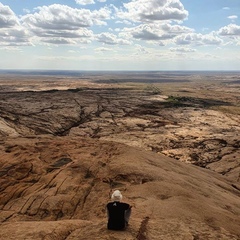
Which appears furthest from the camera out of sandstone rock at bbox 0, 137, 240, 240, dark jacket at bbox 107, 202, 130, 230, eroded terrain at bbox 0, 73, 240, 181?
eroded terrain at bbox 0, 73, 240, 181

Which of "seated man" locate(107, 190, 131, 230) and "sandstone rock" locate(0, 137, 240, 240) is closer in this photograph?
"seated man" locate(107, 190, 131, 230)

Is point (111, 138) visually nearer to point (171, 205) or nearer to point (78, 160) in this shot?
point (78, 160)

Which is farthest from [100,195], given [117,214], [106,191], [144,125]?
[144,125]

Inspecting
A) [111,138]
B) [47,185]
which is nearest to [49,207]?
[47,185]

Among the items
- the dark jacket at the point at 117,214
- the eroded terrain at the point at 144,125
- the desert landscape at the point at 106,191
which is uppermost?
the dark jacket at the point at 117,214

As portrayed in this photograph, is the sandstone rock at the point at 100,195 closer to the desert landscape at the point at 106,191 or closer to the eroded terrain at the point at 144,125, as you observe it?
the desert landscape at the point at 106,191

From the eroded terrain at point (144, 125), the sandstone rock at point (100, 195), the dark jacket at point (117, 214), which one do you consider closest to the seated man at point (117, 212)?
the dark jacket at point (117, 214)

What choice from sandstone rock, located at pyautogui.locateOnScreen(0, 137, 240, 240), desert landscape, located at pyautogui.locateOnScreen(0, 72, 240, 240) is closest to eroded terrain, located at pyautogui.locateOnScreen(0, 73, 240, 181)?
desert landscape, located at pyautogui.locateOnScreen(0, 72, 240, 240)

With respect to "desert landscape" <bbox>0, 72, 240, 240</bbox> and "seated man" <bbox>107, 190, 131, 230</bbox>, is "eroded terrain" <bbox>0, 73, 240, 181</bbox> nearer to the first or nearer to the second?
"desert landscape" <bbox>0, 72, 240, 240</bbox>
